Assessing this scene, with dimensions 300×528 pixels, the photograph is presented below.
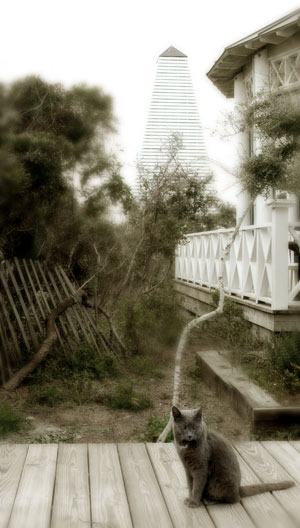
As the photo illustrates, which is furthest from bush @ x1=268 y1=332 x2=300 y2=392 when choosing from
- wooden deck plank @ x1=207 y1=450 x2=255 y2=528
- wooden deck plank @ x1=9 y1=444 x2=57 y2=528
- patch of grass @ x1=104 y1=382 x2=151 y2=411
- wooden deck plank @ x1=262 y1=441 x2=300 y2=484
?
wooden deck plank @ x1=207 y1=450 x2=255 y2=528

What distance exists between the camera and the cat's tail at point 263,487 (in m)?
2.16

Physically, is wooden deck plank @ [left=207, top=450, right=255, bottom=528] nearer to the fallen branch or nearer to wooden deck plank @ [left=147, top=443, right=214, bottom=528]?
wooden deck plank @ [left=147, top=443, right=214, bottom=528]

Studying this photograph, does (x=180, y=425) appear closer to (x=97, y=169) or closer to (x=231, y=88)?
(x=97, y=169)

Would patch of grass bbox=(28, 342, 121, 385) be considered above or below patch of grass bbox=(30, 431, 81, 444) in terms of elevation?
above

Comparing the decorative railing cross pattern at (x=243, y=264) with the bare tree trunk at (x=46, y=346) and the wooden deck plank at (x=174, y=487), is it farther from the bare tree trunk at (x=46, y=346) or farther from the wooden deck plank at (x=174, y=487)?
the wooden deck plank at (x=174, y=487)

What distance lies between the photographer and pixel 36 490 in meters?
2.19

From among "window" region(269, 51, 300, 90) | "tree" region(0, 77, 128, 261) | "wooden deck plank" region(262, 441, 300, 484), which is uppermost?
"window" region(269, 51, 300, 90)

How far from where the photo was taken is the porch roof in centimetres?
812

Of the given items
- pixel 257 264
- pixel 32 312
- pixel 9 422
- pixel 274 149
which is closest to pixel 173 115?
pixel 274 149

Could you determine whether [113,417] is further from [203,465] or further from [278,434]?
[203,465]

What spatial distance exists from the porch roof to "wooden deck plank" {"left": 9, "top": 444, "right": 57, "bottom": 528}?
691 centimetres

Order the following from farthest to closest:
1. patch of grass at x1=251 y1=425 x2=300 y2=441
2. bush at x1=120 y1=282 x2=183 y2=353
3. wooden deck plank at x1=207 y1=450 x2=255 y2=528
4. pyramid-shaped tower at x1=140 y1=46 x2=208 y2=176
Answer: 1. pyramid-shaped tower at x1=140 y1=46 x2=208 y2=176
2. bush at x1=120 y1=282 x2=183 y2=353
3. patch of grass at x1=251 y1=425 x2=300 y2=441
4. wooden deck plank at x1=207 y1=450 x2=255 y2=528

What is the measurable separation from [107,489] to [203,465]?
0.38 metres

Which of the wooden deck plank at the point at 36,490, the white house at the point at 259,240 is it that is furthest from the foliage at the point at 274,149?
the wooden deck plank at the point at 36,490
